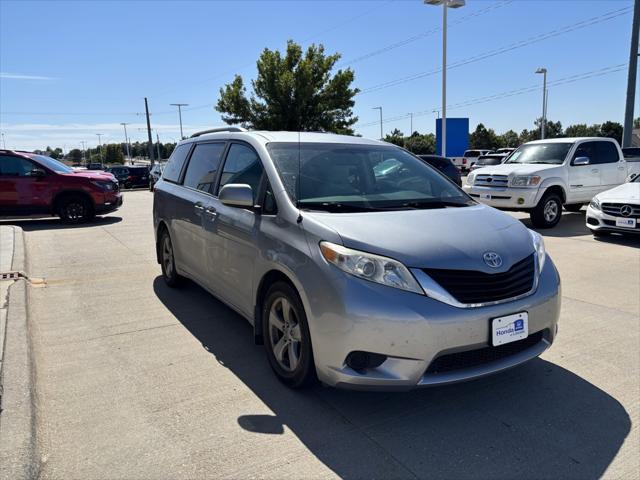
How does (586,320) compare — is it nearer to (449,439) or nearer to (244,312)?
(449,439)

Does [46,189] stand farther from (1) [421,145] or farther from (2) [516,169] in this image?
(1) [421,145]

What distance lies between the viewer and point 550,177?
10719mm

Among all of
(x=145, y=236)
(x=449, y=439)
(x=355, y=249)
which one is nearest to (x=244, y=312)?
(x=355, y=249)

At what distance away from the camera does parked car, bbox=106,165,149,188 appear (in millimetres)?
31844

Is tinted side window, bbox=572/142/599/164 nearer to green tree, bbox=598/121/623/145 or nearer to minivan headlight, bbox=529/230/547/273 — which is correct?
minivan headlight, bbox=529/230/547/273

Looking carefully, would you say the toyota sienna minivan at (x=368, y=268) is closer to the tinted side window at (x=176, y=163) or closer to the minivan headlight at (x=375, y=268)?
the minivan headlight at (x=375, y=268)

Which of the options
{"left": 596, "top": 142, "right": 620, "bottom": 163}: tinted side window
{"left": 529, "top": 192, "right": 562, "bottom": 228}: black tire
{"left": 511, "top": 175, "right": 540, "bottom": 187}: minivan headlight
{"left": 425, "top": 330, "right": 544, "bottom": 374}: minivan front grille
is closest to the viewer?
{"left": 425, "top": 330, "right": 544, "bottom": 374}: minivan front grille

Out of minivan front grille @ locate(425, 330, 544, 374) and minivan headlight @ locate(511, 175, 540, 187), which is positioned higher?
minivan headlight @ locate(511, 175, 540, 187)

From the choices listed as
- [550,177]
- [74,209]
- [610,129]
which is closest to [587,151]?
[550,177]

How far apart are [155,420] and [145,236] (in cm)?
757

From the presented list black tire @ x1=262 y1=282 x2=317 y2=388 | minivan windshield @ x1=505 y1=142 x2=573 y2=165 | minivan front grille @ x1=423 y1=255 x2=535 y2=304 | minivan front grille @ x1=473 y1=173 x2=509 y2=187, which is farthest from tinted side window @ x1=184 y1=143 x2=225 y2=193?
minivan windshield @ x1=505 y1=142 x2=573 y2=165

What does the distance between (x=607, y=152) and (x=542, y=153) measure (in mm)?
1691

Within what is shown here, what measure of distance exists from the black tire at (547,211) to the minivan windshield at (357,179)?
726 cm

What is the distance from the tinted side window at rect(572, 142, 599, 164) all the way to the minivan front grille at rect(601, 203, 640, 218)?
2.69 meters
